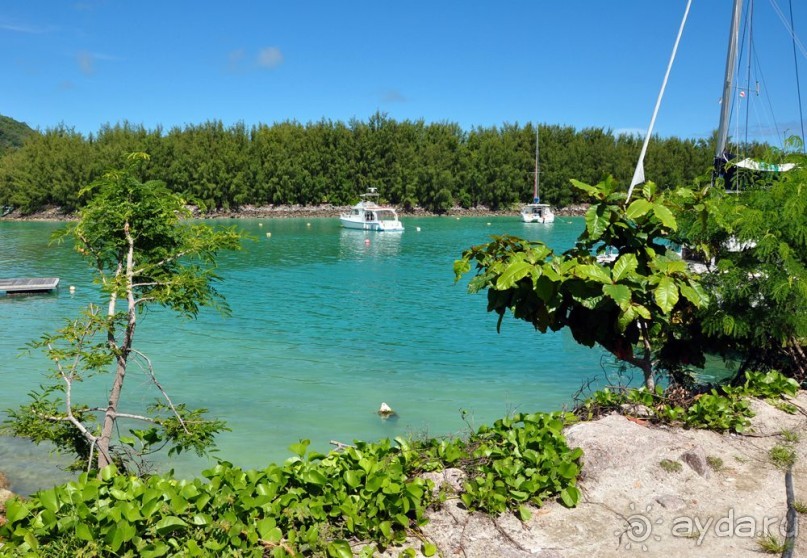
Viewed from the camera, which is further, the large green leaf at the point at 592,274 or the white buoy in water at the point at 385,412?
the white buoy in water at the point at 385,412

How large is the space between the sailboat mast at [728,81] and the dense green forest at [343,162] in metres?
65.2

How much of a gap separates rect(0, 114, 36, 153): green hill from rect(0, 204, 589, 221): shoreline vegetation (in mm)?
65833

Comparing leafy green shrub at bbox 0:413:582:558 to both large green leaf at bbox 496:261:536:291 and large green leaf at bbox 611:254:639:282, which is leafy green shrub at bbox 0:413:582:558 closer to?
large green leaf at bbox 496:261:536:291

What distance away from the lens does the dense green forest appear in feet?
258

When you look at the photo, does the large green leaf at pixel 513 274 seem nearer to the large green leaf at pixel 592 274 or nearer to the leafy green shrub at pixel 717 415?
the large green leaf at pixel 592 274

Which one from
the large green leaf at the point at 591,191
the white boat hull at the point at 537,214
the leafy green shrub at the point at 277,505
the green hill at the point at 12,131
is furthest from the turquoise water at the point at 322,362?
the green hill at the point at 12,131

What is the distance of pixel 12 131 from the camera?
143375mm

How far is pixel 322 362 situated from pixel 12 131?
509 feet

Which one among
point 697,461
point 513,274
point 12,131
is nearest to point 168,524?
point 513,274

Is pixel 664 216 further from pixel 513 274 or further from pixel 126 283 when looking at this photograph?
pixel 126 283

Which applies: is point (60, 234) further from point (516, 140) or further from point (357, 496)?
point (516, 140)

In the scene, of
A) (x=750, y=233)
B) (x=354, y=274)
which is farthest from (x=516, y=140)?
(x=750, y=233)

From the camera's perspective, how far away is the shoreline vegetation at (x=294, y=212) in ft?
252

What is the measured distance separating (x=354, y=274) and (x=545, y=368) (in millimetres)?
18564
